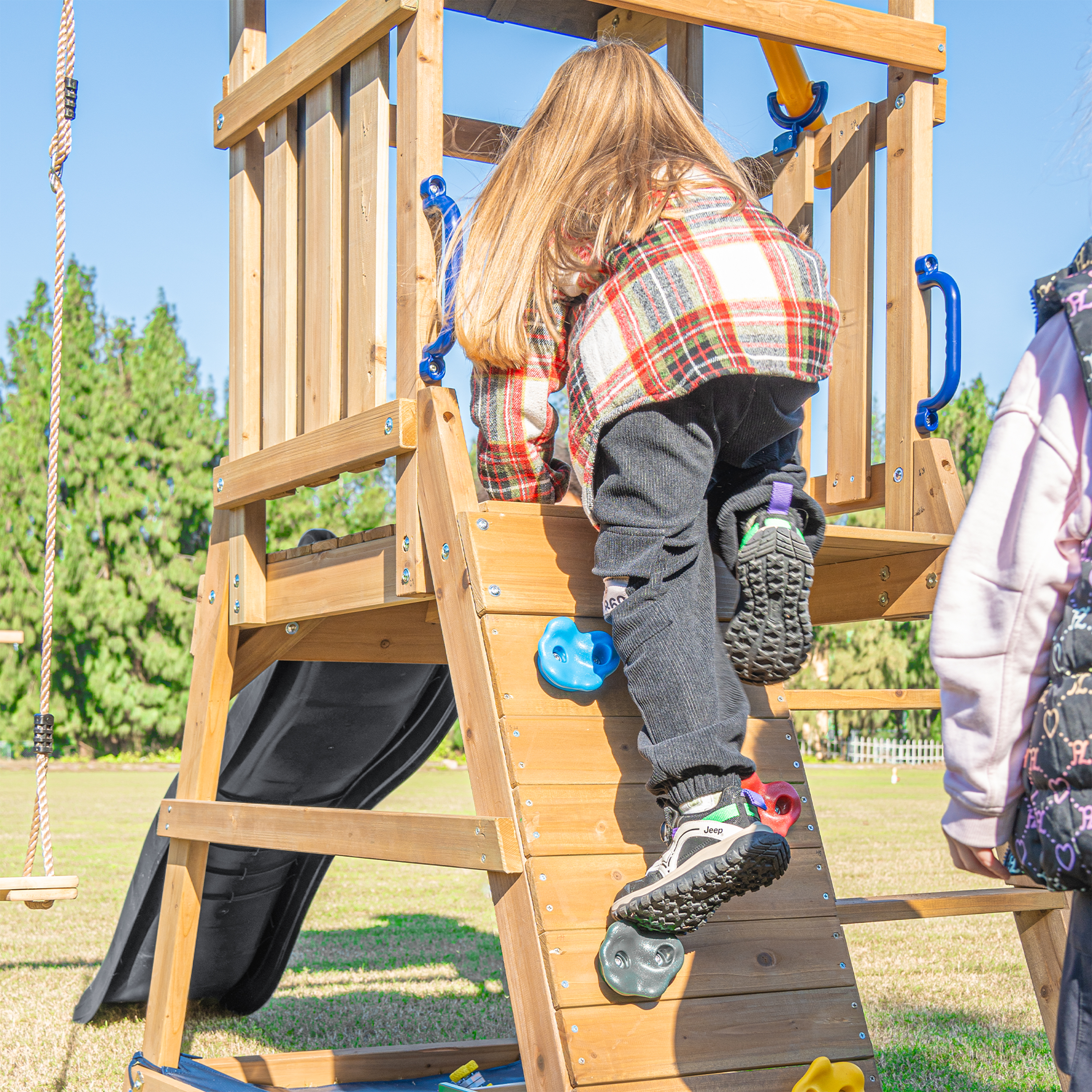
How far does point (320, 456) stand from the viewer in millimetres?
3018

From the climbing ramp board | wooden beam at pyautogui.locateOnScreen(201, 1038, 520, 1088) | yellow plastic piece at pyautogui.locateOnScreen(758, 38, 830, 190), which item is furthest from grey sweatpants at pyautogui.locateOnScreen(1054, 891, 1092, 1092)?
yellow plastic piece at pyautogui.locateOnScreen(758, 38, 830, 190)

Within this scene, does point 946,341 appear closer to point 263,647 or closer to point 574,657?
point 574,657

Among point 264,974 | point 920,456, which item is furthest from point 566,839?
point 264,974

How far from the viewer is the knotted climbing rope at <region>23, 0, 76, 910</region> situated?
356cm

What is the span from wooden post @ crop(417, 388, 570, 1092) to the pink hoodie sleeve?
96 cm

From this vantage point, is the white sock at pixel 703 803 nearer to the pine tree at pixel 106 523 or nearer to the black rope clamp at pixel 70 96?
the black rope clamp at pixel 70 96

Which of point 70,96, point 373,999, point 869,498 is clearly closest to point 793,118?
point 869,498

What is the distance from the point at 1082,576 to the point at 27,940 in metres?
6.55

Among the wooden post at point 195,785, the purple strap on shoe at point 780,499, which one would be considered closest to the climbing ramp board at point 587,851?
the purple strap on shoe at point 780,499

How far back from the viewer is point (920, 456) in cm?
343

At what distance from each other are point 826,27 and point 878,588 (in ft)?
4.89

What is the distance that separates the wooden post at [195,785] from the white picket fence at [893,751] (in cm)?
3364

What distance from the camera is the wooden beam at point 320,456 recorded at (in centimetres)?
268

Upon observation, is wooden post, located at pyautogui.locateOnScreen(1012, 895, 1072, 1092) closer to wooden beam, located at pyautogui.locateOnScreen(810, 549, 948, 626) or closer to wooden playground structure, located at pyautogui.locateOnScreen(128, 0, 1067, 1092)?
wooden playground structure, located at pyautogui.locateOnScreen(128, 0, 1067, 1092)
